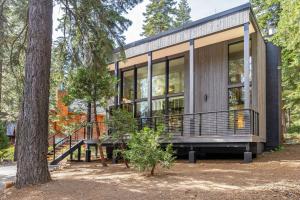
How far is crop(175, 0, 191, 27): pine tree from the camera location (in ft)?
119

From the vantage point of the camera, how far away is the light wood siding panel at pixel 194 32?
1136 cm

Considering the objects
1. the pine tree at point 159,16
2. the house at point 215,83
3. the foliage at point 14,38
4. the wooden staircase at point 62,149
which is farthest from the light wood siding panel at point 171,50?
the pine tree at point 159,16

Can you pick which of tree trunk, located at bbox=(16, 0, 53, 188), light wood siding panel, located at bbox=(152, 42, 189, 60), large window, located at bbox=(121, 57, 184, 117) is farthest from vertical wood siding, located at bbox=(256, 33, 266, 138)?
tree trunk, located at bbox=(16, 0, 53, 188)

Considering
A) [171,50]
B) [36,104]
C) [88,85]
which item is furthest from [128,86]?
[36,104]

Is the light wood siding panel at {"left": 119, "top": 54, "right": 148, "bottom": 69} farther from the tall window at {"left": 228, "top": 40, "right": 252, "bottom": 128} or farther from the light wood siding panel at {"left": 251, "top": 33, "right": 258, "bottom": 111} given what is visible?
the light wood siding panel at {"left": 251, "top": 33, "right": 258, "bottom": 111}

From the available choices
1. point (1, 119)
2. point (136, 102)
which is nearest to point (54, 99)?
point (1, 119)

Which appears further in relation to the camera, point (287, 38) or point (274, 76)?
point (274, 76)

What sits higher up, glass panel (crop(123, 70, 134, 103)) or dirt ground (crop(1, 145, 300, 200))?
glass panel (crop(123, 70, 134, 103))

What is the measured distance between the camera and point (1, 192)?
25.9 feet

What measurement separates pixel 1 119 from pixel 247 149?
55.0 ft

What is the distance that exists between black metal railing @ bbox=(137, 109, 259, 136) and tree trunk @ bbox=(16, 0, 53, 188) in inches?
191

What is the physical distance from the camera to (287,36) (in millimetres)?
12023

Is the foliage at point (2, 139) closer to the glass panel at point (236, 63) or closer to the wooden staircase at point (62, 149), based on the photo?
the wooden staircase at point (62, 149)

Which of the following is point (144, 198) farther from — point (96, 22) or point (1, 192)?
point (96, 22)
